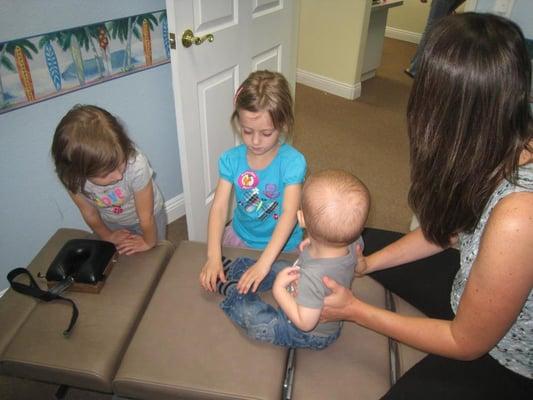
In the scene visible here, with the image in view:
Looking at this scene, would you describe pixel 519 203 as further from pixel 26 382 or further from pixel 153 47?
pixel 26 382

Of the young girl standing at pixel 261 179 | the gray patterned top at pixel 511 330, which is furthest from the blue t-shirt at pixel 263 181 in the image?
the gray patterned top at pixel 511 330

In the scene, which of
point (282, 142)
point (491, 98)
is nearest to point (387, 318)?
point (491, 98)

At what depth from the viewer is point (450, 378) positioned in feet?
3.10

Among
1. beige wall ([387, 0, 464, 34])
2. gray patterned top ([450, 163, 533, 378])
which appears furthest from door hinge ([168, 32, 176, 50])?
beige wall ([387, 0, 464, 34])

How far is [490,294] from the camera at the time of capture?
31.3 inches

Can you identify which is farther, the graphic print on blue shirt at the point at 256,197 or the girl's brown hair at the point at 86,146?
the graphic print on blue shirt at the point at 256,197

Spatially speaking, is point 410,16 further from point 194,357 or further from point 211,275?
point 194,357

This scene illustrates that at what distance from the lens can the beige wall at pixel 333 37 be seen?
11.0ft

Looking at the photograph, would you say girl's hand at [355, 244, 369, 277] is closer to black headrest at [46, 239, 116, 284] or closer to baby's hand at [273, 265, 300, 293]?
baby's hand at [273, 265, 300, 293]

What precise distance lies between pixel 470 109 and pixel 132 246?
1.11m

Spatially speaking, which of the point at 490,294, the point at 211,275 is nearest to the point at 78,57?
the point at 211,275

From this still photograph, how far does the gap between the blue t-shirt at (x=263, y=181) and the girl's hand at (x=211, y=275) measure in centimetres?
29

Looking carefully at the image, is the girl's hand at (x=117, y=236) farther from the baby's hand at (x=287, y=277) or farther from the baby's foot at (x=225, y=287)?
the baby's hand at (x=287, y=277)

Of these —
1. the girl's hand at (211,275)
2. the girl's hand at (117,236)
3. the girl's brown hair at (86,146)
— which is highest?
the girl's brown hair at (86,146)
